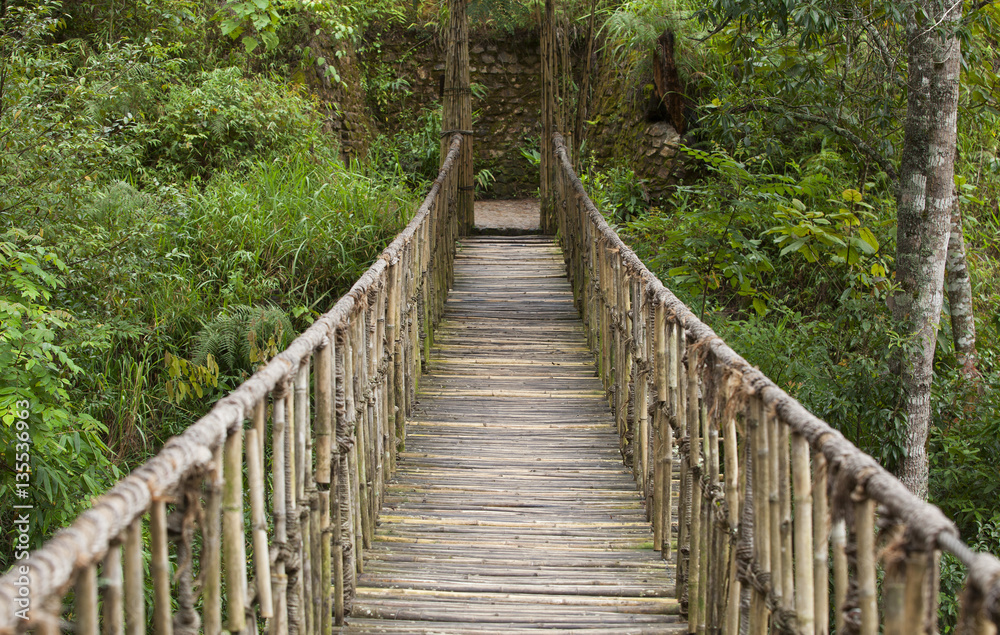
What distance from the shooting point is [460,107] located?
706 centimetres

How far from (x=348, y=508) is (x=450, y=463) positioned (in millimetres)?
1133

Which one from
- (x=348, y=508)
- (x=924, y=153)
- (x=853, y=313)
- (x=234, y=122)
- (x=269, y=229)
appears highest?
(x=234, y=122)

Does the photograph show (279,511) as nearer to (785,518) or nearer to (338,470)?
(338,470)

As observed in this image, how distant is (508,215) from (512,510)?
6.43m

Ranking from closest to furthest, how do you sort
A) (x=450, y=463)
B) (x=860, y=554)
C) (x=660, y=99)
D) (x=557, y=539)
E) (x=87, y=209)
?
(x=860, y=554)
(x=557, y=539)
(x=450, y=463)
(x=87, y=209)
(x=660, y=99)

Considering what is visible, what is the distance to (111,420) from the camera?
4.64 m

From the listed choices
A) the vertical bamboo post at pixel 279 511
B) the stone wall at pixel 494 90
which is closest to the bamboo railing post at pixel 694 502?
the vertical bamboo post at pixel 279 511

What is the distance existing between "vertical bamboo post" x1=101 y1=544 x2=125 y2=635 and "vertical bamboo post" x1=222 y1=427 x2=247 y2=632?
36cm

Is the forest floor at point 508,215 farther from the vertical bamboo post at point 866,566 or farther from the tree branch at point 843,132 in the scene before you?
the vertical bamboo post at point 866,566

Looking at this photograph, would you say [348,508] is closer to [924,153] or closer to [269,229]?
[924,153]

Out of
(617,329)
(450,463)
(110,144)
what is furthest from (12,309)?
(110,144)

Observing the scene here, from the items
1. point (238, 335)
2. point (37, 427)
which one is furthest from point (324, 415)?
point (238, 335)

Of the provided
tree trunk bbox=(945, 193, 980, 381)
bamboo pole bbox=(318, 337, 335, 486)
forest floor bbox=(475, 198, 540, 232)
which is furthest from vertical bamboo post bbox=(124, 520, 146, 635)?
forest floor bbox=(475, 198, 540, 232)

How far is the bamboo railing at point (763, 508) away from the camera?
116 centimetres
